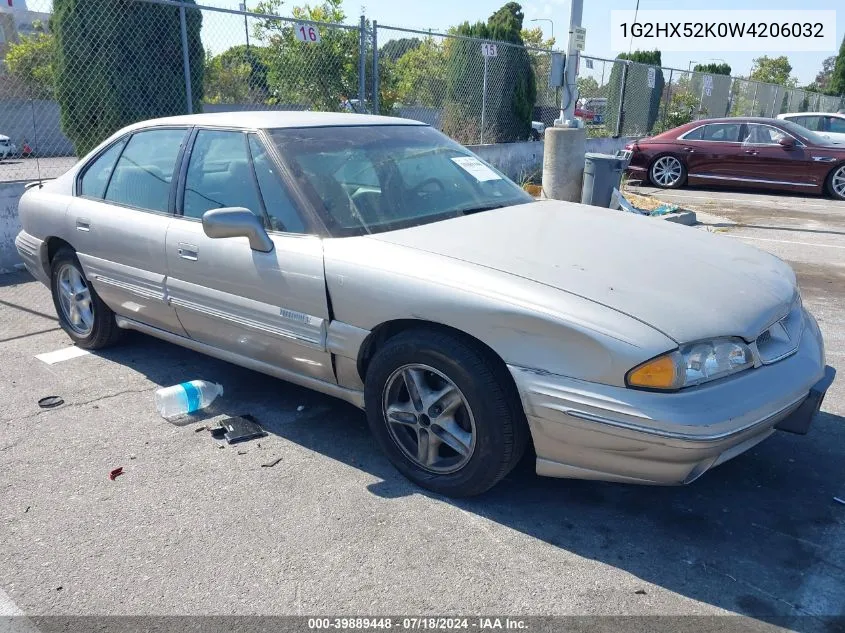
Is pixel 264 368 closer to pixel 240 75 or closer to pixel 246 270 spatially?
pixel 246 270

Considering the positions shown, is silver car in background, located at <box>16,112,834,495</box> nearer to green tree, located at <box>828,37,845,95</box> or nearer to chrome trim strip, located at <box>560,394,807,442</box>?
chrome trim strip, located at <box>560,394,807,442</box>

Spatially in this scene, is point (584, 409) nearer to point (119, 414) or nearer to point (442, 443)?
point (442, 443)

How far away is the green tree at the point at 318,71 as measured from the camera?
10.5m

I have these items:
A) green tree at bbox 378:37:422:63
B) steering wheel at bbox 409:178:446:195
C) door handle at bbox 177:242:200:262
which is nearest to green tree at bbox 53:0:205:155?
green tree at bbox 378:37:422:63

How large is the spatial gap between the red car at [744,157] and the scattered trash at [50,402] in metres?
12.4

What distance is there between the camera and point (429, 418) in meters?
3.09

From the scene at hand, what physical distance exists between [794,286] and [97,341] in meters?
4.19

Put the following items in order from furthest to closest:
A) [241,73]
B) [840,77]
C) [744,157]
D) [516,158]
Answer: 1. [840,77]
2. [744,157]
3. [516,158]
4. [241,73]

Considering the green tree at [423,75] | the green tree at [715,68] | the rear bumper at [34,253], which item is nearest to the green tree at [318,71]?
the green tree at [423,75]

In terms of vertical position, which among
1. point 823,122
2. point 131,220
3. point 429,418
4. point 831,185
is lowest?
point 831,185

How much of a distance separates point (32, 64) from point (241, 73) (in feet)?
26.9

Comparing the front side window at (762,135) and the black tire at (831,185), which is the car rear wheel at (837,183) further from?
the front side window at (762,135)

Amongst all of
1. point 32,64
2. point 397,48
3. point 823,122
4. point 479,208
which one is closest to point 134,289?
point 479,208

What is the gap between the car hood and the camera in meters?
2.75
